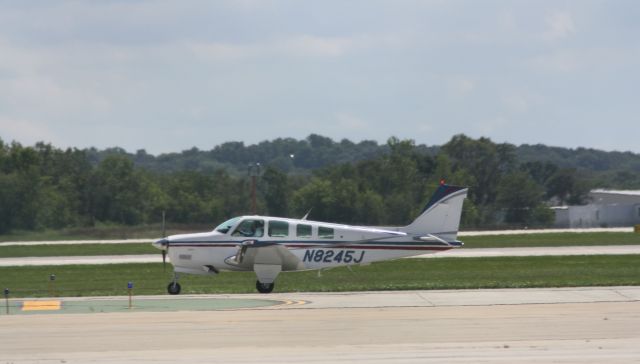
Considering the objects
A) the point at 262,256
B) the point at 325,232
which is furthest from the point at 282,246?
the point at 325,232

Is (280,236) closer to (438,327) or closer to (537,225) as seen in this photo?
(438,327)

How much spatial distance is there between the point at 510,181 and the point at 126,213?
3392 centimetres

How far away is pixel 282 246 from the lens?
26.2 m

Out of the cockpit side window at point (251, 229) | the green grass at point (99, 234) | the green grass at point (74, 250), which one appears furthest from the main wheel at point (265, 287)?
the green grass at point (99, 234)

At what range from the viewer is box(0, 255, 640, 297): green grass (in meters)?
27.3

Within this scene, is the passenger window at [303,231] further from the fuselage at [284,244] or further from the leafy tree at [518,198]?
the leafy tree at [518,198]

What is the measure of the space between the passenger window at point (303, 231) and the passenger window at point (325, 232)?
0.31 meters

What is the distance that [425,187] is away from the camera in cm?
8862

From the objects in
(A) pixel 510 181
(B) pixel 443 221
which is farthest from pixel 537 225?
(B) pixel 443 221

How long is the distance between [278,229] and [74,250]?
27798mm

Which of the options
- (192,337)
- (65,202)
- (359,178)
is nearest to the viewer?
(192,337)

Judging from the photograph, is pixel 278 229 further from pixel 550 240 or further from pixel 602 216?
pixel 602 216

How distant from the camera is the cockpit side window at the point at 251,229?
26688 mm

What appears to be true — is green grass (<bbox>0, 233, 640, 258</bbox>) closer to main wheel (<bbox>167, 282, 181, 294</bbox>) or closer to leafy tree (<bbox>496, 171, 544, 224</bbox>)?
main wheel (<bbox>167, 282, 181, 294</bbox>)
